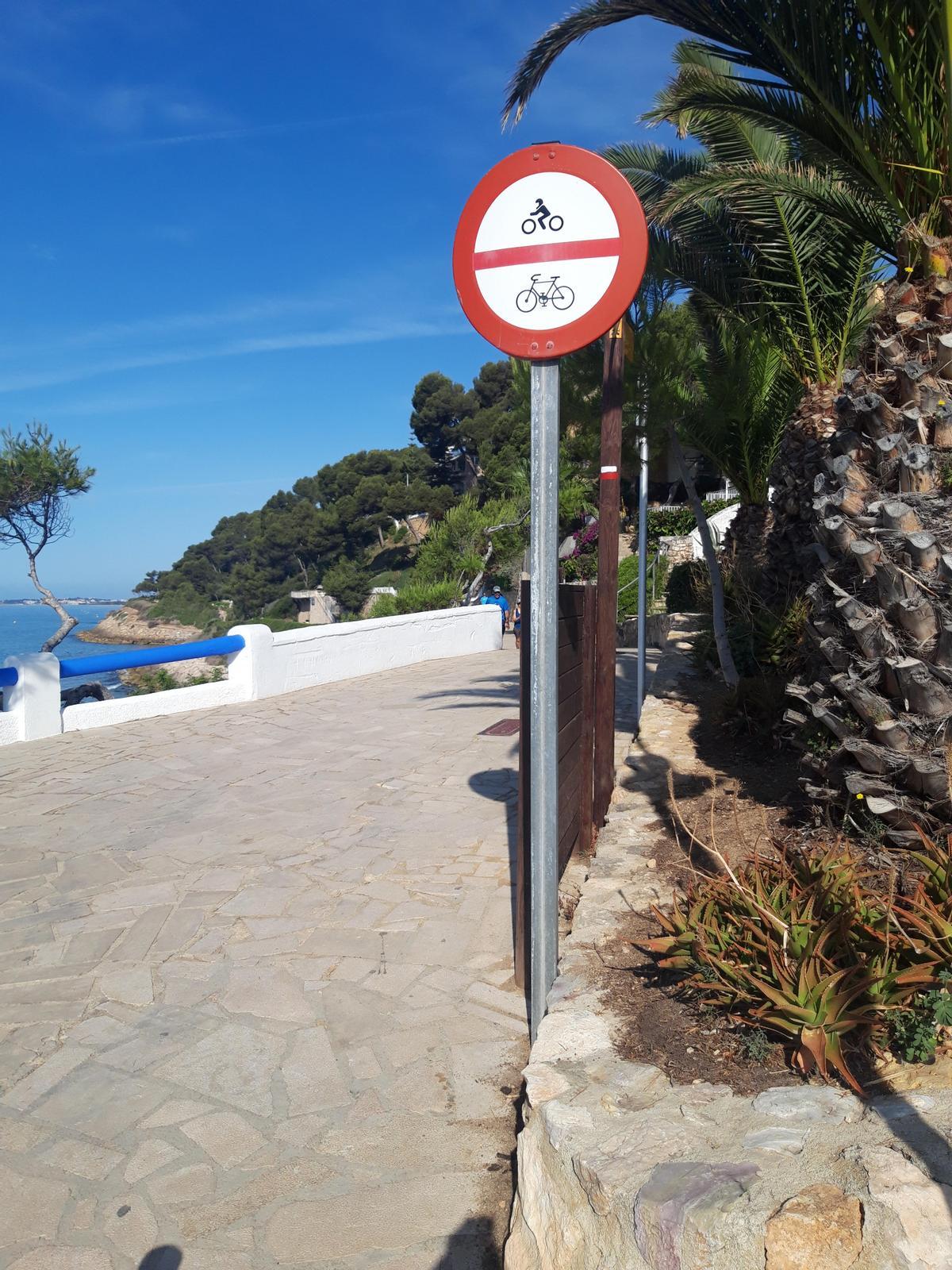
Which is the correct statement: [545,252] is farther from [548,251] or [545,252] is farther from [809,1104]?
[809,1104]

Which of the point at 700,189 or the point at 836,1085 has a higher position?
the point at 700,189

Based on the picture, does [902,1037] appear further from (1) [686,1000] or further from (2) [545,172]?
(2) [545,172]

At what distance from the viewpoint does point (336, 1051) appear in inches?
129

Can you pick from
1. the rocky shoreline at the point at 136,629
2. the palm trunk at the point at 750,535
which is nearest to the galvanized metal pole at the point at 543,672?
the palm trunk at the point at 750,535

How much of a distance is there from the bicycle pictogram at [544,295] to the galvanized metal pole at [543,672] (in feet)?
0.53

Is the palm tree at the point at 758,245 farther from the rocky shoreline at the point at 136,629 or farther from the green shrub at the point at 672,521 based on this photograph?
the rocky shoreline at the point at 136,629

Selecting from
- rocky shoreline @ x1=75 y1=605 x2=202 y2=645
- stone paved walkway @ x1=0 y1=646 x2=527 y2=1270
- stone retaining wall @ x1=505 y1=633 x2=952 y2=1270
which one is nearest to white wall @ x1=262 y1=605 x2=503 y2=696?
stone paved walkway @ x1=0 y1=646 x2=527 y2=1270

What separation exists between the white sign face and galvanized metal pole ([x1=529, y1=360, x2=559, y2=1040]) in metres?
0.17

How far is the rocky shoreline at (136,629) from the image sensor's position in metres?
74.9

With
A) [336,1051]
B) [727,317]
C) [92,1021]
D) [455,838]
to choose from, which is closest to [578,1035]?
[336,1051]

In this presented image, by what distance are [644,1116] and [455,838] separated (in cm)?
334

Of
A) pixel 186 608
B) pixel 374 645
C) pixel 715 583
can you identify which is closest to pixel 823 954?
pixel 715 583

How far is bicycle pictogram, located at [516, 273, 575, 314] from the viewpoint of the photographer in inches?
101

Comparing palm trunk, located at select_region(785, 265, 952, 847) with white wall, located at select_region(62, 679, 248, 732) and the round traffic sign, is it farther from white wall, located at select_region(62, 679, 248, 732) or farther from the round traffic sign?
white wall, located at select_region(62, 679, 248, 732)
